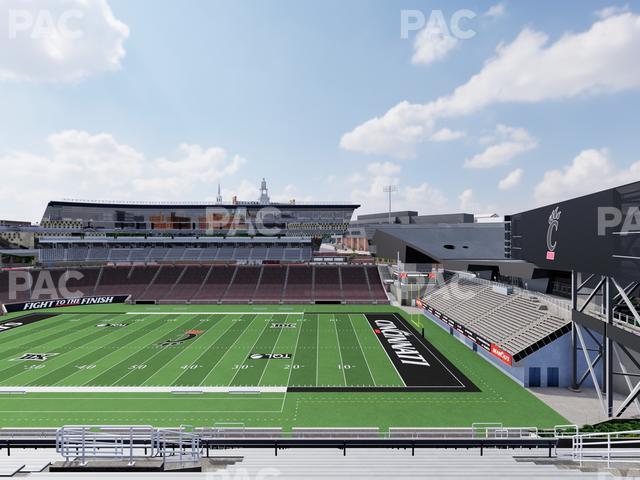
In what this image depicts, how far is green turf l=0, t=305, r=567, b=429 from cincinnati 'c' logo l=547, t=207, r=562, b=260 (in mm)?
7650

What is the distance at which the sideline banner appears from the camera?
4131 centimetres

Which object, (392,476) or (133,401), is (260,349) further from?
(392,476)

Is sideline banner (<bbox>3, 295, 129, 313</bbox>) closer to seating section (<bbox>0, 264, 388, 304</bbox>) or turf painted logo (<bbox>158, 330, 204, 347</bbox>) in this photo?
seating section (<bbox>0, 264, 388, 304</bbox>)

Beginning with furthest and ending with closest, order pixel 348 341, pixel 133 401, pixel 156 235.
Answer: pixel 156 235, pixel 348 341, pixel 133 401

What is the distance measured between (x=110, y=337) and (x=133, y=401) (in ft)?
48.6

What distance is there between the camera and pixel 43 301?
43.4 metres

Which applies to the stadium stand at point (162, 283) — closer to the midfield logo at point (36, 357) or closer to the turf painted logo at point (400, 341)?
the midfield logo at point (36, 357)

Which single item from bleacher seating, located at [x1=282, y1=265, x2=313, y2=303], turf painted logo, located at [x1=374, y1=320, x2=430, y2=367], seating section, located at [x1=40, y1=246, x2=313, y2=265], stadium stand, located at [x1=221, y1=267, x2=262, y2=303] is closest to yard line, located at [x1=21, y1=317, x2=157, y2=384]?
stadium stand, located at [x1=221, y1=267, x2=262, y2=303]

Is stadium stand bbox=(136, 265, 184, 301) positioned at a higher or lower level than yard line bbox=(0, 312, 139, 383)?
higher

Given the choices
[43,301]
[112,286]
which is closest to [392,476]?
[43,301]

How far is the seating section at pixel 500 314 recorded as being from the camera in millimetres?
22098

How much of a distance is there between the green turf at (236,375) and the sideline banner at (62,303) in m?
7.95

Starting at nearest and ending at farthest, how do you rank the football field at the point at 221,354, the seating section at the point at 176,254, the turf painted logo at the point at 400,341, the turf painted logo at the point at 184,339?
the football field at the point at 221,354 < the turf painted logo at the point at 400,341 < the turf painted logo at the point at 184,339 < the seating section at the point at 176,254

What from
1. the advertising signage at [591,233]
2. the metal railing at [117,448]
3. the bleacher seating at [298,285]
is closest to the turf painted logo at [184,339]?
the bleacher seating at [298,285]
